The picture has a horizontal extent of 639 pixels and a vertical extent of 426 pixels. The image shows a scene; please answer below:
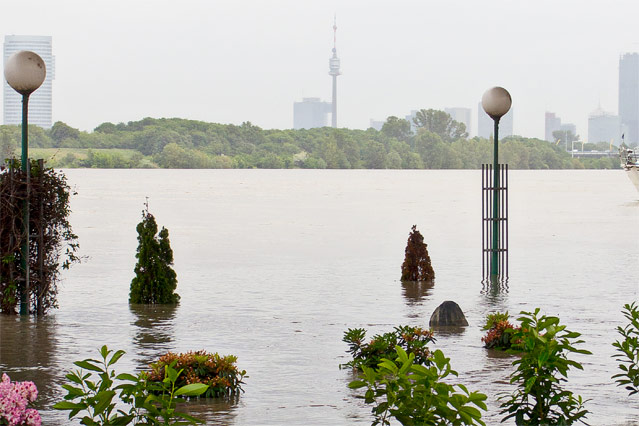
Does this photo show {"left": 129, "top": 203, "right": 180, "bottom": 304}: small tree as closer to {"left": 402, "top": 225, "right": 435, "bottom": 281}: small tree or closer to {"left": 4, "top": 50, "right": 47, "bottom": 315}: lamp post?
{"left": 4, "top": 50, "right": 47, "bottom": 315}: lamp post

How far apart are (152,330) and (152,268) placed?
2290 millimetres

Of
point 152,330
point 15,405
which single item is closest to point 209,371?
point 15,405

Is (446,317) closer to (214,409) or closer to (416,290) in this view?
(416,290)

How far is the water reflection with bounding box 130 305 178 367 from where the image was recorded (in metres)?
10.5

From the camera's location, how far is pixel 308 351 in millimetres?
10773

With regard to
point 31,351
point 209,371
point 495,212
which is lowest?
point 31,351

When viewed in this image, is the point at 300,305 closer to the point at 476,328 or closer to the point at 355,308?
the point at 355,308

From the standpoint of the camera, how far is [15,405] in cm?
521

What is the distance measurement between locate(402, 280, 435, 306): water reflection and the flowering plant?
32.7 feet

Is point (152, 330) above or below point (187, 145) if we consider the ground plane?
below

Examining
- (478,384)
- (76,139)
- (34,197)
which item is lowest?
(478,384)

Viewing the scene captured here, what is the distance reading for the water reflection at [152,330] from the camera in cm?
1047

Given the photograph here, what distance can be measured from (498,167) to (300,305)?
188 inches

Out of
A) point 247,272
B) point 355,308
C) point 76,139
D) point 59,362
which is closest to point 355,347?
point 59,362
